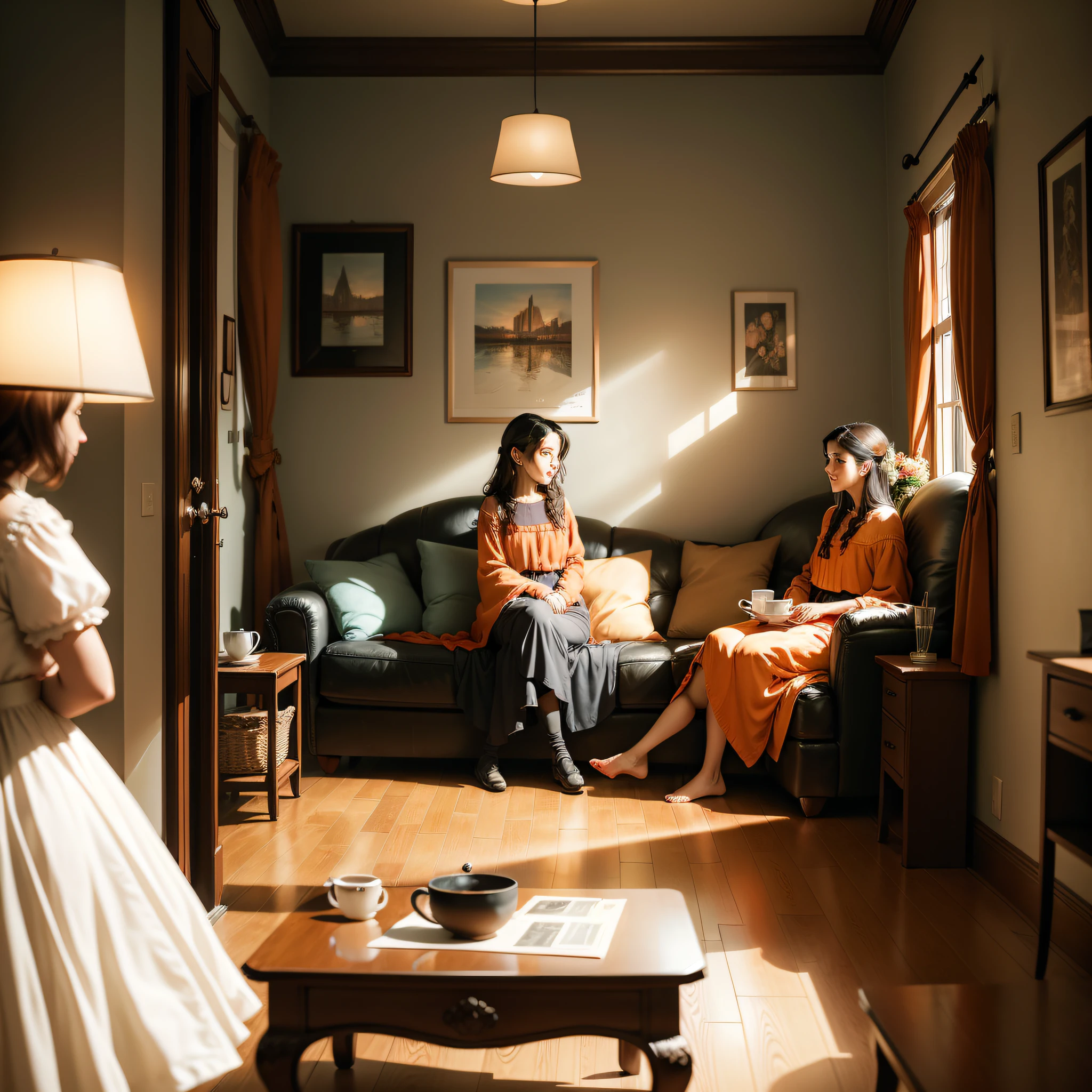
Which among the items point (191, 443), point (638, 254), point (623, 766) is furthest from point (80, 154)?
point (638, 254)

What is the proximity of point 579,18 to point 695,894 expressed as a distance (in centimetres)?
381

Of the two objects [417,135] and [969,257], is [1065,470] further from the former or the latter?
[417,135]

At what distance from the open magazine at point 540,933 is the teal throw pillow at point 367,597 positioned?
250cm

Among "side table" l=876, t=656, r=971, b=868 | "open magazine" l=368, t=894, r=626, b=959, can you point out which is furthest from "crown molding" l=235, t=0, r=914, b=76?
"open magazine" l=368, t=894, r=626, b=959

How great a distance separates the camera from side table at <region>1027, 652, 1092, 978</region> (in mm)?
2000

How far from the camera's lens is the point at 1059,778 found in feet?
6.85

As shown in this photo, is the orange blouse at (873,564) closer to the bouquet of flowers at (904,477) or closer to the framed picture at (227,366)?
the bouquet of flowers at (904,477)

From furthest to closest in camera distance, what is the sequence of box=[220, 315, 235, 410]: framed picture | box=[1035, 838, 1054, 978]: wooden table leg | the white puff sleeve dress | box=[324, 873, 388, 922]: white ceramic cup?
1. box=[220, 315, 235, 410]: framed picture
2. box=[1035, 838, 1054, 978]: wooden table leg
3. box=[324, 873, 388, 922]: white ceramic cup
4. the white puff sleeve dress

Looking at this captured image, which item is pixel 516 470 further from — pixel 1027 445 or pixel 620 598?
pixel 1027 445

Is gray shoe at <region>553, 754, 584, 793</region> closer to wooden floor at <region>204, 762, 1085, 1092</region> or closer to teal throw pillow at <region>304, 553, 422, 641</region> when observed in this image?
wooden floor at <region>204, 762, 1085, 1092</region>

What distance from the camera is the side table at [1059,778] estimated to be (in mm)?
2000

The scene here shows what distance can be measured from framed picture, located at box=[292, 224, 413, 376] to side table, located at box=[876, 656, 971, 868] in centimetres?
289

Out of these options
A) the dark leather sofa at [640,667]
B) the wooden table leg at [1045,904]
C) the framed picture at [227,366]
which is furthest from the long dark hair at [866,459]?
the framed picture at [227,366]

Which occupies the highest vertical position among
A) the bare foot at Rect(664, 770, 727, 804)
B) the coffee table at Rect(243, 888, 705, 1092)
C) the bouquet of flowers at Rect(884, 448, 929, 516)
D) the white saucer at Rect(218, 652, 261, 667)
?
the bouquet of flowers at Rect(884, 448, 929, 516)
